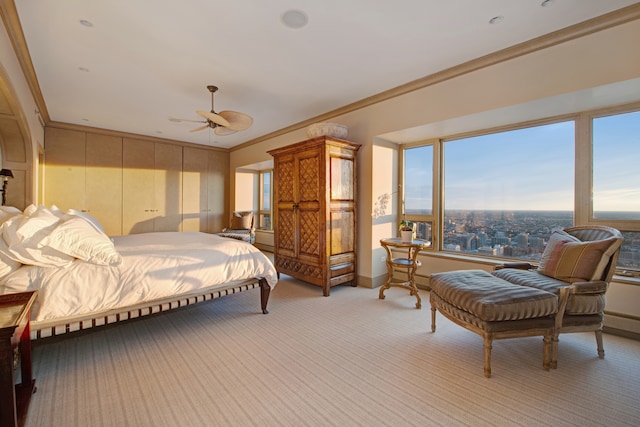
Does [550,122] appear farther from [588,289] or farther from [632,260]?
[588,289]

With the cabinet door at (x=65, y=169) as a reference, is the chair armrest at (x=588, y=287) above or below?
below

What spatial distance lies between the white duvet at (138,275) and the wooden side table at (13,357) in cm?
24

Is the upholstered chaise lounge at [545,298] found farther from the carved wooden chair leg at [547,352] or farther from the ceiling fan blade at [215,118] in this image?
the ceiling fan blade at [215,118]

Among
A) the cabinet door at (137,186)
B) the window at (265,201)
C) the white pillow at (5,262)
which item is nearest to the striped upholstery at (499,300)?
the white pillow at (5,262)

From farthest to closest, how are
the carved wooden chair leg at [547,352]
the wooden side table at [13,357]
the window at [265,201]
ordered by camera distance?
the window at [265,201]
the carved wooden chair leg at [547,352]
the wooden side table at [13,357]

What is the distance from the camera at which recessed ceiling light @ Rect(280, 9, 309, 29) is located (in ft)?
7.55

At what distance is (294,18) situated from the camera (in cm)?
236

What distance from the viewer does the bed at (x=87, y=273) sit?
1905 millimetres

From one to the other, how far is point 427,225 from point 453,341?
213 centimetres

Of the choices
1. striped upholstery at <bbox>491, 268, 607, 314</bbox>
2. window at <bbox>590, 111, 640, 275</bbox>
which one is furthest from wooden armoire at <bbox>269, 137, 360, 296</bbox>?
window at <bbox>590, 111, 640, 275</bbox>

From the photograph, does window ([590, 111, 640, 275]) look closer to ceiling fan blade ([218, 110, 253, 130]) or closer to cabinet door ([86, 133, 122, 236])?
ceiling fan blade ([218, 110, 253, 130])

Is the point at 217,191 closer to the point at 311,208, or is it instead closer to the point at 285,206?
the point at 285,206

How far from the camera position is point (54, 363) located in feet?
7.11

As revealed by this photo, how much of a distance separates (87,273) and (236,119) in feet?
7.24
